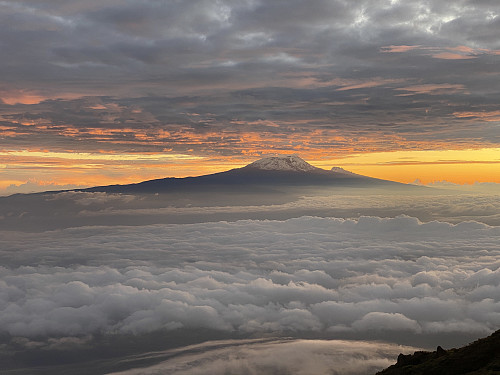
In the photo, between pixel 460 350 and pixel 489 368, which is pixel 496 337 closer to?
pixel 460 350

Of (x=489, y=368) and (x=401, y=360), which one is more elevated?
(x=489, y=368)

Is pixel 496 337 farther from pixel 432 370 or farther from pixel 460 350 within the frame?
pixel 432 370

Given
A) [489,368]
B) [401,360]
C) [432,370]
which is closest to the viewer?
[489,368]

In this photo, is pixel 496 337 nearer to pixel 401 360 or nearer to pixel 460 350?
pixel 460 350

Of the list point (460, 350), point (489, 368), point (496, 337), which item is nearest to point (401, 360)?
point (460, 350)

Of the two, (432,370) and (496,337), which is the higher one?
(496,337)

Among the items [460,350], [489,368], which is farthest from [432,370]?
[489,368]

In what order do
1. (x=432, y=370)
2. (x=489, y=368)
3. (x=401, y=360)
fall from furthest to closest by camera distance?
1. (x=401, y=360)
2. (x=432, y=370)
3. (x=489, y=368)

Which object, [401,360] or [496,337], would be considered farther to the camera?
[401,360]
